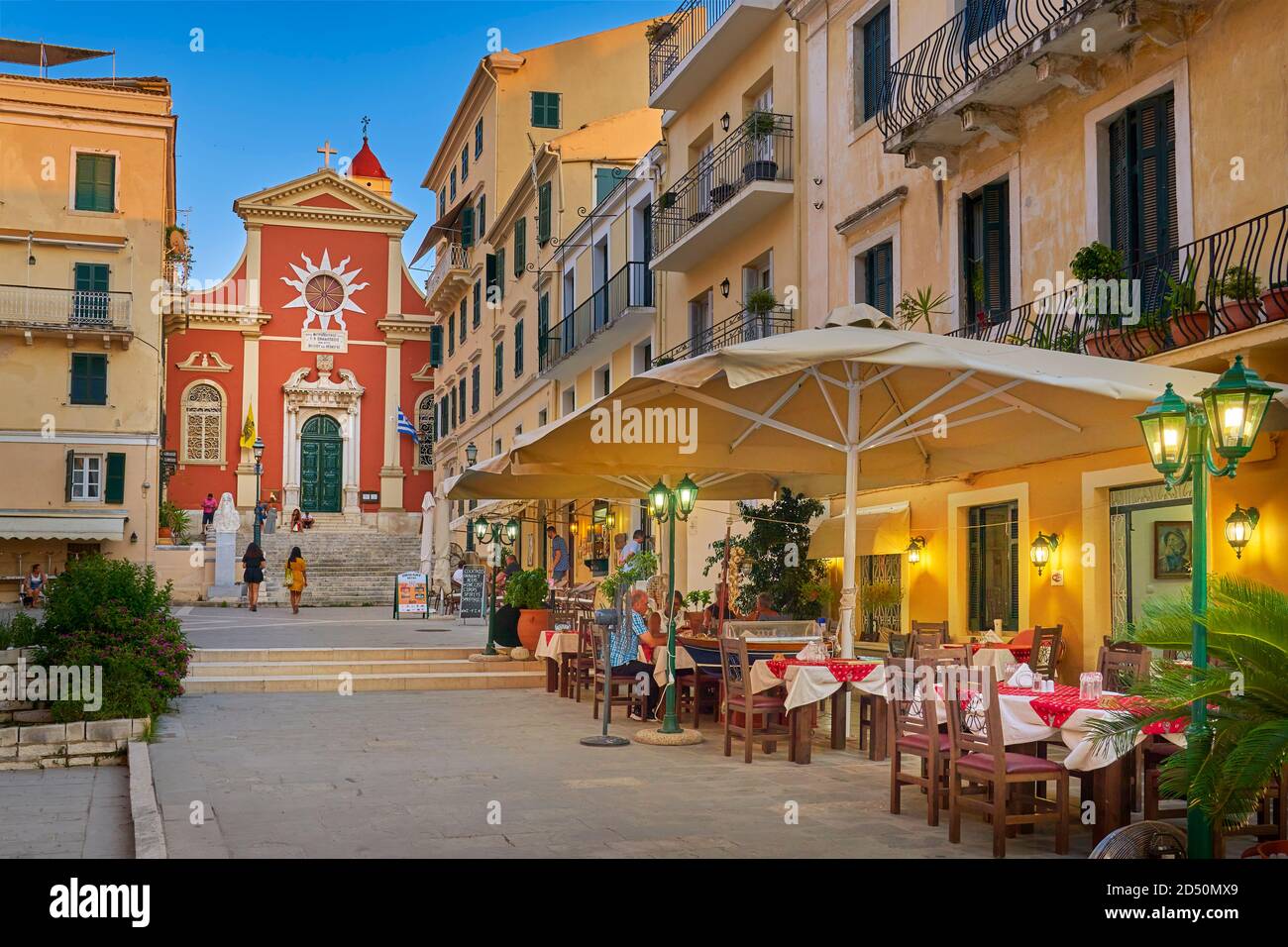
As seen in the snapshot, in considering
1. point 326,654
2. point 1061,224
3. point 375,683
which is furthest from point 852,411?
point 326,654

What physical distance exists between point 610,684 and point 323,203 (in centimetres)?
3696

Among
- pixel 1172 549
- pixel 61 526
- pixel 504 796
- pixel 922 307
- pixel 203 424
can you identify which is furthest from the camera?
pixel 203 424

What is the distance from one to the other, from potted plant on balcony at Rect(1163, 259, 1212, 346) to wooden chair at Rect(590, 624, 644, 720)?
5627mm

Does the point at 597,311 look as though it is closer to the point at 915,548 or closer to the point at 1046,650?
the point at 915,548

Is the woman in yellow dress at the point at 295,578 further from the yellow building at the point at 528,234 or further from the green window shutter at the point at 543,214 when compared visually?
the green window shutter at the point at 543,214

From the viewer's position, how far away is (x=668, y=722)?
36.8ft

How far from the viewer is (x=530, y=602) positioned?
17.9 meters

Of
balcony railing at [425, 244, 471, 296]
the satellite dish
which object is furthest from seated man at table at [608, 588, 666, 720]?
balcony railing at [425, 244, 471, 296]

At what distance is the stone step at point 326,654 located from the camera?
55.3 ft

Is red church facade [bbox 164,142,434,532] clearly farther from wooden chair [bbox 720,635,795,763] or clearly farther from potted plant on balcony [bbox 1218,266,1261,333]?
potted plant on balcony [bbox 1218,266,1261,333]

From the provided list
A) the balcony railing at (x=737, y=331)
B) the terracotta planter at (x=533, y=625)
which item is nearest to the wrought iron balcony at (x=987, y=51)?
the balcony railing at (x=737, y=331)

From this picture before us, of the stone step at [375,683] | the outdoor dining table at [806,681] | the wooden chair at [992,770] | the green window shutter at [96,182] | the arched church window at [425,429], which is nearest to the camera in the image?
the wooden chair at [992,770]

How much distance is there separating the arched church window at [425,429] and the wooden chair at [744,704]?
36.6 meters
